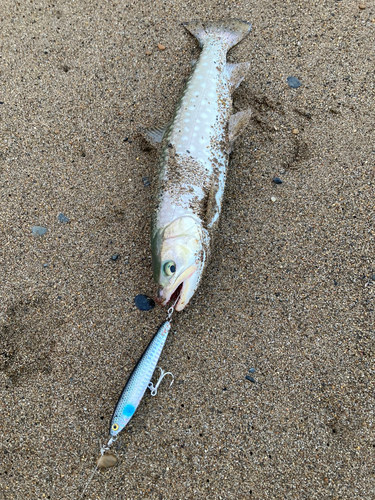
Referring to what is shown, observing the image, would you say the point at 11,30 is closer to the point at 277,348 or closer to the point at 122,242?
the point at 122,242

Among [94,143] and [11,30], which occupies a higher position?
[11,30]

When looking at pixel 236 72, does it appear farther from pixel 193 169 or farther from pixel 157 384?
pixel 157 384

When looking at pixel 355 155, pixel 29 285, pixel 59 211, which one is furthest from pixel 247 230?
pixel 29 285

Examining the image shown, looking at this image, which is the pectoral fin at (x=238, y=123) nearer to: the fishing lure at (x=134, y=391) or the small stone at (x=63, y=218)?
the small stone at (x=63, y=218)

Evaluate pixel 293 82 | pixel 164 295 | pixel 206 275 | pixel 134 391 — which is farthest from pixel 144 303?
Answer: pixel 293 82

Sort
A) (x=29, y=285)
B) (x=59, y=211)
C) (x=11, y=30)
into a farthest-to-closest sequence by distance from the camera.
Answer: (x=11, y=30) → (x=59, y=211) → (x=29, y=285)
